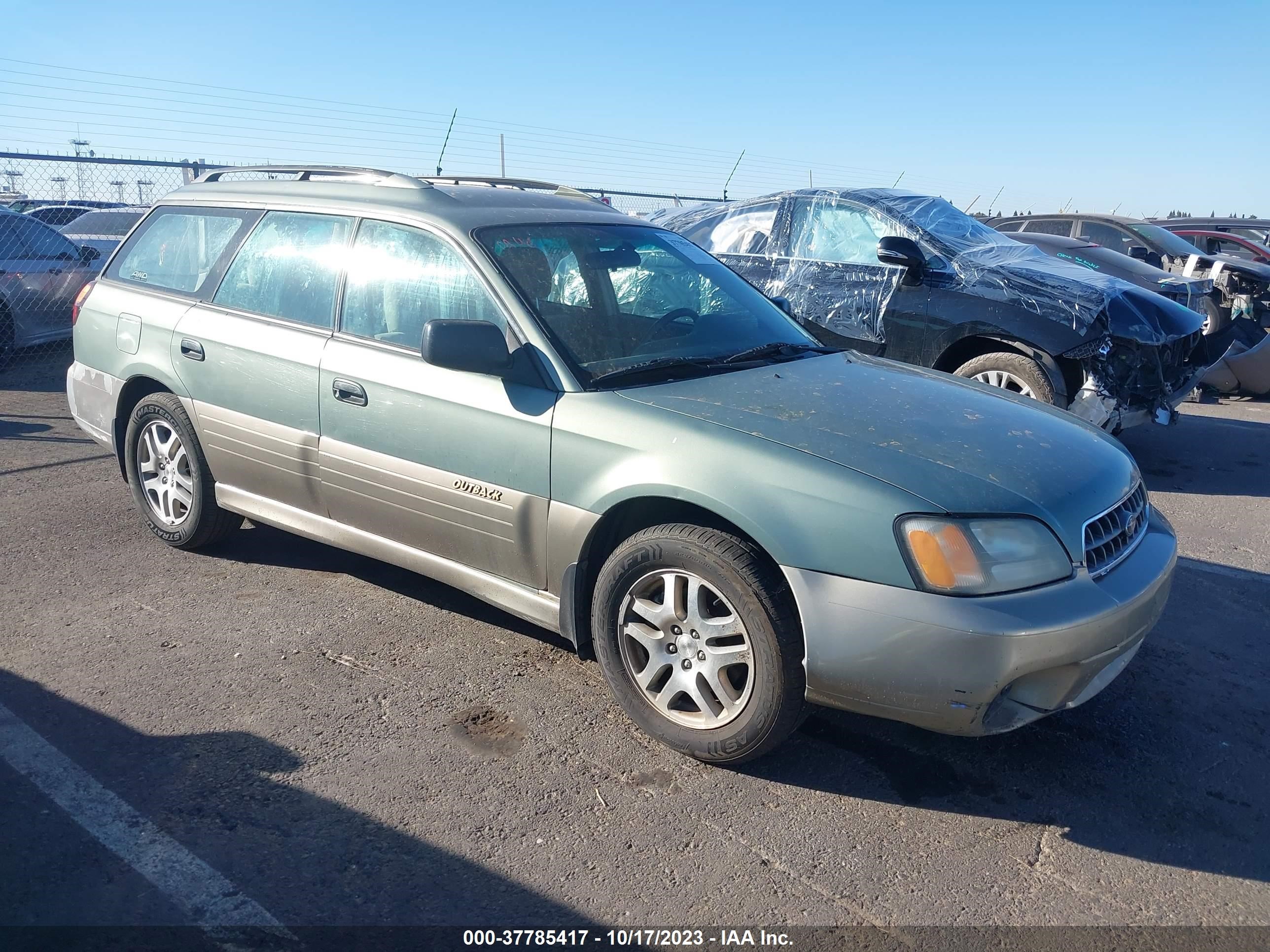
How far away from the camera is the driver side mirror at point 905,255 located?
22.0 ft

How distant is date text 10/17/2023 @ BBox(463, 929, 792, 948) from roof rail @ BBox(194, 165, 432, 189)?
290 cm

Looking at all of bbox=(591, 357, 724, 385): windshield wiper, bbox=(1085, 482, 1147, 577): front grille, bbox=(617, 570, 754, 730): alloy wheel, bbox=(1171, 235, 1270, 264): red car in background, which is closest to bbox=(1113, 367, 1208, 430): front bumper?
bbox=(1085, 482, 1147, 577): front grille

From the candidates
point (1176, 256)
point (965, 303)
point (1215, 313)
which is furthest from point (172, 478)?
point (1176, 256)

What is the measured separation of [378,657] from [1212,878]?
2.76 metres

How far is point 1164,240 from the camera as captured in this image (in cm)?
1168

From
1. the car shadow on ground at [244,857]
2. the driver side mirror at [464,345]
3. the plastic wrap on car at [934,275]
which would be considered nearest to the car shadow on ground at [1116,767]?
the car shadow on ground at [244,857]

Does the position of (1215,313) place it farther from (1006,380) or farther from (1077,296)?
(1006,380)

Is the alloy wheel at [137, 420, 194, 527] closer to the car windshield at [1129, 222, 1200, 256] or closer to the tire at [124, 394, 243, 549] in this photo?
the tire at [124, 394, 243, 549]

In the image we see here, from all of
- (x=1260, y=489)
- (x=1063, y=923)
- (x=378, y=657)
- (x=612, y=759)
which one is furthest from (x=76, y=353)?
(x=1260, y=489)

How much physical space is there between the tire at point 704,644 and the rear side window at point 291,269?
173 cm

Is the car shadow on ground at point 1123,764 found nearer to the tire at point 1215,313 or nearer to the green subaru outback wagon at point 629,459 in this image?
the green subaru outback wagon at point 629,459

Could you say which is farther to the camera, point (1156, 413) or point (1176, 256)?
point (1176, 256)

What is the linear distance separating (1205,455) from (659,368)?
19.0 ft

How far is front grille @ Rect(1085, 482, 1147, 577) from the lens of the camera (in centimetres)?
Answer: 297
